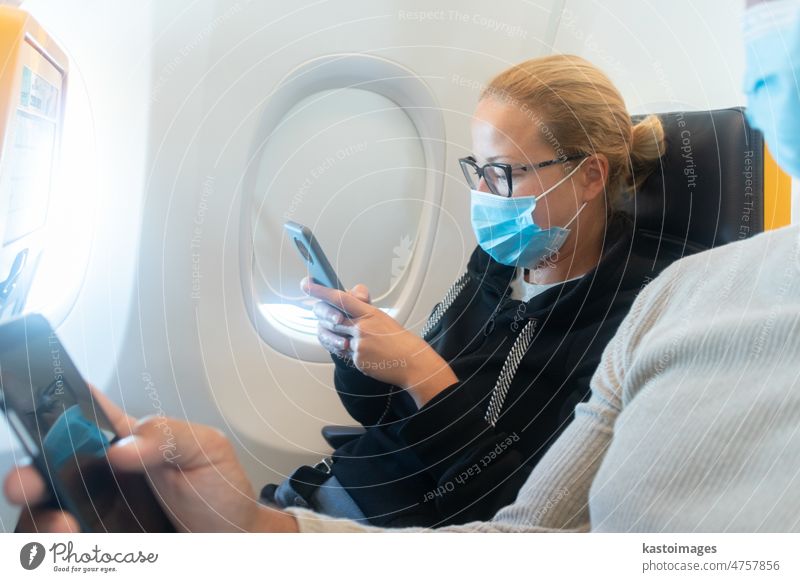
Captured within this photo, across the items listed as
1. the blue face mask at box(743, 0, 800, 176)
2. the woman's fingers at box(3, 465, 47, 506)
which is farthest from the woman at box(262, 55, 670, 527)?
the woman's fingers at box(3, 465, 47, 506)

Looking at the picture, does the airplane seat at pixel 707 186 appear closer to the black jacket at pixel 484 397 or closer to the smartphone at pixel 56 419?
the black jacket at pixel 484 397

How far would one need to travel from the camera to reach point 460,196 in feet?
2.44

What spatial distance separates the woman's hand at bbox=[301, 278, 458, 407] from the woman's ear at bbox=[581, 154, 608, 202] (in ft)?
0.74

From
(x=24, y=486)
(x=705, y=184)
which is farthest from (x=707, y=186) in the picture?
(x=24, y=486)

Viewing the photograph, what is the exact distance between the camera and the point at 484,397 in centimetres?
70

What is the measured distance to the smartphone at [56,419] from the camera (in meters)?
0.66

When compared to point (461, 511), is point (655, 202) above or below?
above

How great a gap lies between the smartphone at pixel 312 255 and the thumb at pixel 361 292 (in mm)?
12

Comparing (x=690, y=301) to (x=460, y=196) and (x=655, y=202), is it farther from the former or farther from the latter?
(x=460, y=196)

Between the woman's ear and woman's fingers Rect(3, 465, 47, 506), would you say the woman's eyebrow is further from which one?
woman's fingers Rect(3, 465, 47, 506)

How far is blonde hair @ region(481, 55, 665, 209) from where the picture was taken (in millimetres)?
679
